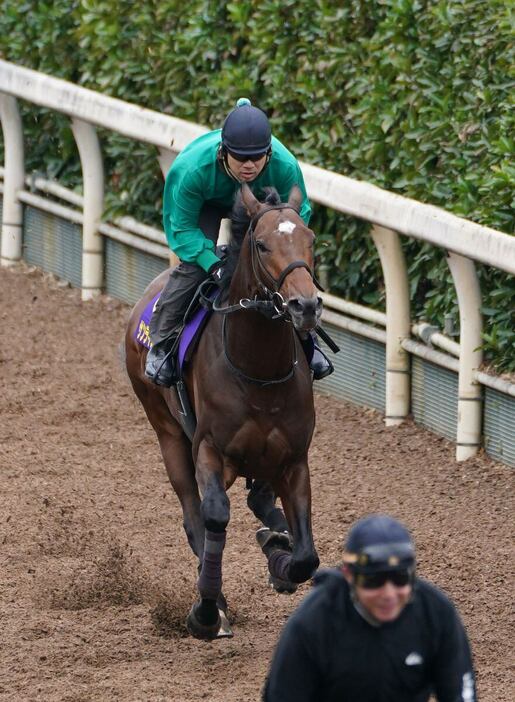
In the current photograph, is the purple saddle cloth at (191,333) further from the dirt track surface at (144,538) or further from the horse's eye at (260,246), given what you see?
the dirt track surface at (144,538)

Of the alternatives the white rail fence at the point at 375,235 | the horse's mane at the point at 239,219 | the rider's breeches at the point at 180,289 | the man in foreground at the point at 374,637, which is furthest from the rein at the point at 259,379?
the man in foreground at the point at 374,637

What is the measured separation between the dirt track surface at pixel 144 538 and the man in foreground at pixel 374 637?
6.94 feet

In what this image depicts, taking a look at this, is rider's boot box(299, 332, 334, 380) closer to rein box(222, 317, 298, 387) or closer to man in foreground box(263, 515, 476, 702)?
rein box(222, 317, 298, 387)

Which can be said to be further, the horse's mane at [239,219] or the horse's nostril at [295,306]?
the horse's mane at [239,219]

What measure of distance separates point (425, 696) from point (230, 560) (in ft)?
12.7

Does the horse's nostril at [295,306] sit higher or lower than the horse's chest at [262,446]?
higher

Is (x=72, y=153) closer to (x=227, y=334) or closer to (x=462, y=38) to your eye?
(x=462, y=38)

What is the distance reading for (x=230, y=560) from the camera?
827cm

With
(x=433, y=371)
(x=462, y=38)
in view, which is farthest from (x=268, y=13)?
(x=433, y=371)

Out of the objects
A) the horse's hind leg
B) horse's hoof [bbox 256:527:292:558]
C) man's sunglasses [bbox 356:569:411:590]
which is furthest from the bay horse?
man's sunglasses [bbox 356:569:411:590]

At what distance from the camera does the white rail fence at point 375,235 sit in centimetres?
883

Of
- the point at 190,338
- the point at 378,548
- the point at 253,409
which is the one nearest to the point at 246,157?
the point at 190,338

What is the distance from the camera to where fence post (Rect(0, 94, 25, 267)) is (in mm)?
13219

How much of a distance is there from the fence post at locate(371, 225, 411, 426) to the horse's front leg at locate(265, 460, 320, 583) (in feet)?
8.39
